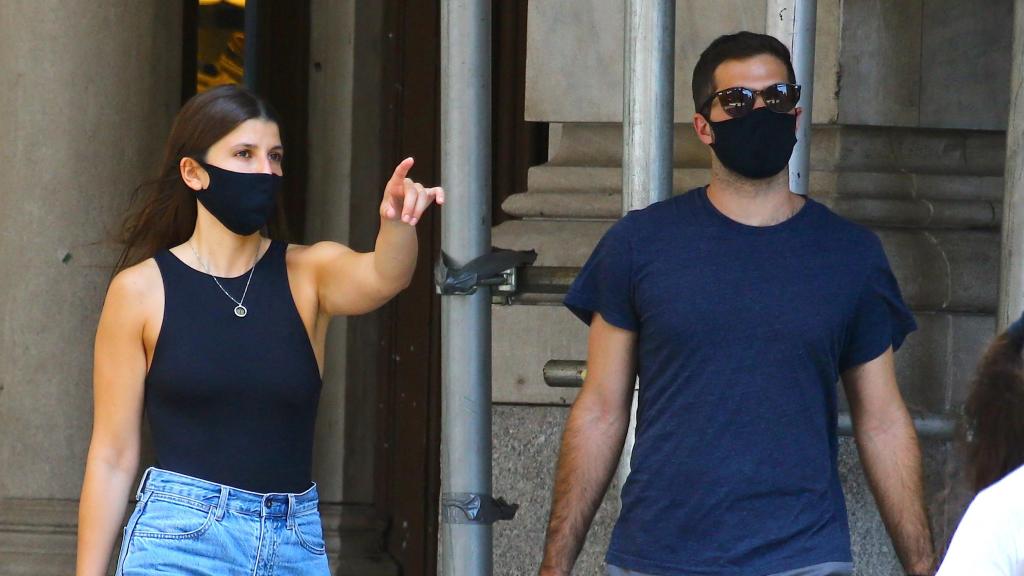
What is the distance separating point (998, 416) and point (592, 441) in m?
1.52

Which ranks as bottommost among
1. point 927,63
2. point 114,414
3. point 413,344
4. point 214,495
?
point 413,344

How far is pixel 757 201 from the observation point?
11.2ft

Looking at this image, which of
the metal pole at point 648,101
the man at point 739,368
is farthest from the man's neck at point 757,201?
the metal pole at point 648,101

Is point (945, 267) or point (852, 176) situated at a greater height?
point (852, 176)

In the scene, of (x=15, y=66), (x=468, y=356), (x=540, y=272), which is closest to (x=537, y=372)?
(x=540, y=272)

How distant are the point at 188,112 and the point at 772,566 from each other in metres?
1.53

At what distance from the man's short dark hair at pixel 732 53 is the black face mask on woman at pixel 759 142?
0.11m

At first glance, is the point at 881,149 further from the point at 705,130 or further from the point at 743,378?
the point at 743,378

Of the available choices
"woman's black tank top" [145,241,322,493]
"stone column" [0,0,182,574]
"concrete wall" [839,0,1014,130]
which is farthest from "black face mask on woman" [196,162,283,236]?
"stone column" [0,0,182,574]

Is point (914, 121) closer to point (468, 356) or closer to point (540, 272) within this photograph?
point (540, 272)

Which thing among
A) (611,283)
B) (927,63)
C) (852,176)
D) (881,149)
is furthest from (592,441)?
(927,63)

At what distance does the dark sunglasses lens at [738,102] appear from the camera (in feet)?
11.2

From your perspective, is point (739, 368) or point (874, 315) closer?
point (739, 368)

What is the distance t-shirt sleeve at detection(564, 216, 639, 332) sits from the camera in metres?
3.43
